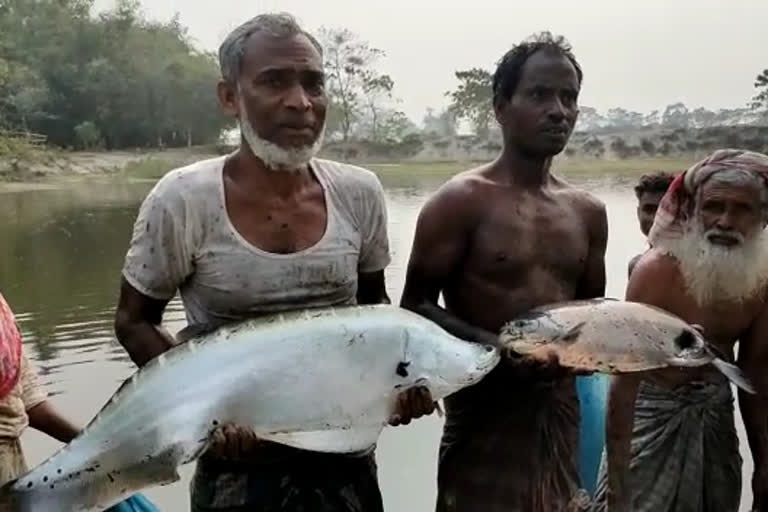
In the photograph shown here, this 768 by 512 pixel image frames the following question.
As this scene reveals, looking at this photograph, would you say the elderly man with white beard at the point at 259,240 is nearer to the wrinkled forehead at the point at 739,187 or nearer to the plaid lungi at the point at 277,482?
the plaid lungi at the point at 277,482

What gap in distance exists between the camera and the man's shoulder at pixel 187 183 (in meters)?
2.35

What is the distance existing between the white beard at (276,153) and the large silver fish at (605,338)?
753 millimetres

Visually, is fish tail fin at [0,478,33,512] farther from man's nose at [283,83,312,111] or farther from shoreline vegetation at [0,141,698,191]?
shoreline vegetation at [0,141,698,191]

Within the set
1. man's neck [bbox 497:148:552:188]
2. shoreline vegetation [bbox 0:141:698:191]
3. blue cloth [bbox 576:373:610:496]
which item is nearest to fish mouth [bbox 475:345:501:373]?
man's neck [bbox 497:148:552:188]

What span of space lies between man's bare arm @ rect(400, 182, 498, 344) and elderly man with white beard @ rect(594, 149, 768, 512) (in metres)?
0.60

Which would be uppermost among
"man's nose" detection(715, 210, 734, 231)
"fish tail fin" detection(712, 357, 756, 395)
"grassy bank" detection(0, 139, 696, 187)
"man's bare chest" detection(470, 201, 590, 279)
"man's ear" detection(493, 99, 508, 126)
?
"man's ear" detection(493, 99, 508, 126)

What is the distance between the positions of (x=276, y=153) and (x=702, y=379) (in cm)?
161

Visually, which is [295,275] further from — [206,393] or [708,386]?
[708,386]

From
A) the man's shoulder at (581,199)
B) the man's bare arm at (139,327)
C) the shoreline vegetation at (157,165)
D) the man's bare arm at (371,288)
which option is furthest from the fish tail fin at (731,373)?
the shoreline vegetation at (157,165)

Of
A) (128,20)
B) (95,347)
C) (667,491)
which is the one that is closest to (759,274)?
(667,491)

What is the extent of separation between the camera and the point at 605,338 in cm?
259

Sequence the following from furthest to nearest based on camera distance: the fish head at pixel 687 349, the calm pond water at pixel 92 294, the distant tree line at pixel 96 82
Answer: the distant tree line at pixel 96 82 < the calm pond water at pixel 92 294 < the fish head at pixel 687 349

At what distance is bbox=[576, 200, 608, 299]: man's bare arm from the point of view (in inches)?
124

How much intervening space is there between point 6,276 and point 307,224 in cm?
1341
